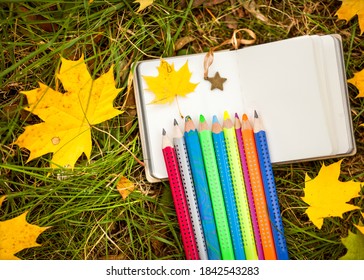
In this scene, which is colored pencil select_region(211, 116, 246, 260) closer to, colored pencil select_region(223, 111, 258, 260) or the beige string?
colored pencil select_region(223, 111, 258, 260)

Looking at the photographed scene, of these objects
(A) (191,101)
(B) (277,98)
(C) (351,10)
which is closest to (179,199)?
(A) (191,101)

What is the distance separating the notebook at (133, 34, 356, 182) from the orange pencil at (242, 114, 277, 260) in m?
0.05

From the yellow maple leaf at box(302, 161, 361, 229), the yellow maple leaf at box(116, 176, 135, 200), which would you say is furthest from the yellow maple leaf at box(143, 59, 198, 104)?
the yellow maple leaf at box(302, 161, 361, 229)

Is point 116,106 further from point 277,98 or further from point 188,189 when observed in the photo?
point 277,98

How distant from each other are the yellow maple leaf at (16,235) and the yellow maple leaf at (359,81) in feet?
2.86

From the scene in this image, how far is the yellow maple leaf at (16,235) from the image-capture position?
1375 millimetres

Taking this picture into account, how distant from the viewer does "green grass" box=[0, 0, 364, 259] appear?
56.7 inches

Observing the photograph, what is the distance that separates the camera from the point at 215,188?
1.38 metres

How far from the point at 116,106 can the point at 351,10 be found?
656 mm

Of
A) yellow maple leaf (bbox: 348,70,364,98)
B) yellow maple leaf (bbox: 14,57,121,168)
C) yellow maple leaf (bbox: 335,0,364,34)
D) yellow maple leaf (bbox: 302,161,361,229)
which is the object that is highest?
yellow maple leaf (bbox: 335,0,364,34)

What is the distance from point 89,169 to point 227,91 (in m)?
0.42

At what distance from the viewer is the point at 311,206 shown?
1394mm

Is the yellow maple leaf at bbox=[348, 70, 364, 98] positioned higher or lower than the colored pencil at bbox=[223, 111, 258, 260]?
higher

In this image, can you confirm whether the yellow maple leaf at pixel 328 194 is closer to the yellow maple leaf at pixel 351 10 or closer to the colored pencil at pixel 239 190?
the colored pencil at pixel 239 190
